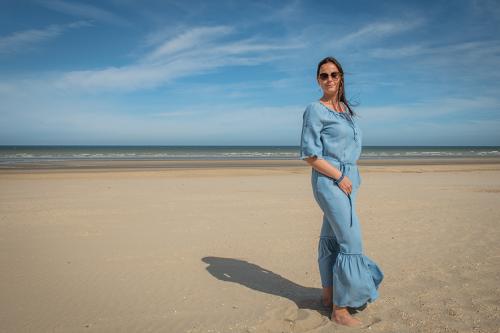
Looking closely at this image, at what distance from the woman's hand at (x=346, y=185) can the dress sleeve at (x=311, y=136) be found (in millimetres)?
265

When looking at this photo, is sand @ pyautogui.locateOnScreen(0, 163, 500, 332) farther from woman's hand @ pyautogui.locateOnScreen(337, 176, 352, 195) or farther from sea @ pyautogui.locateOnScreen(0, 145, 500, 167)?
sea @ pyautogui.locateOnScreen(0, 145, 500, 167)

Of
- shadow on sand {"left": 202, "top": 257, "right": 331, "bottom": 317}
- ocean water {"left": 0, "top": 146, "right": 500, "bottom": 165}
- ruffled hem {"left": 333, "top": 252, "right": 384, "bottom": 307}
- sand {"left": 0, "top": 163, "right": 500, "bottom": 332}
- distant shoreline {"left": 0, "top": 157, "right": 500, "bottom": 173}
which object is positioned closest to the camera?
ruffled hem {"left": 333, "top": 252, "right": 384, "bottom": 307}

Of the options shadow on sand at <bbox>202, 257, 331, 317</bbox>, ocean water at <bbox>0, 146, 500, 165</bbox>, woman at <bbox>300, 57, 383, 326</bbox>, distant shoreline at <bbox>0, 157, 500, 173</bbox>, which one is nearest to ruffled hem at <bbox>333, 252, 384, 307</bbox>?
woman at <bbox>300, 57, 383, 326</bbox>

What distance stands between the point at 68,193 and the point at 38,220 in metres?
3.99

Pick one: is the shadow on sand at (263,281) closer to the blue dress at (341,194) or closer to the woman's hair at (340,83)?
the blue dress at (341,194)

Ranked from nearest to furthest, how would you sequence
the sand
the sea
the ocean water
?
the sand < the sea < the ocean water

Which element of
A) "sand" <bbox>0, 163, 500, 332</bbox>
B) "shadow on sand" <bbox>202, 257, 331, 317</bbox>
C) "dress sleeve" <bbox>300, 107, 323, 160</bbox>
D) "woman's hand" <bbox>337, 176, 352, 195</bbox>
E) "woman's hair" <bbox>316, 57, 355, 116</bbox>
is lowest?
"shadow on sand" <bbox>202, 257, 331, 317</bbox>

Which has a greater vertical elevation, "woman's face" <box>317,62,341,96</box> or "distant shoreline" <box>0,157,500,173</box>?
"woman's face" <box>317,62,341,96</box>

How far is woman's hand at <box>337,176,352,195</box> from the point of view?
2.99m

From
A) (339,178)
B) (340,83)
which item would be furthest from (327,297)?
(340,83)

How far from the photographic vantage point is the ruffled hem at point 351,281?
121 inches

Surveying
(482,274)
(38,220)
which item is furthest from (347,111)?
(38,220)

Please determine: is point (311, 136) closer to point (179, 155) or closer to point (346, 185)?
point (346, 185)

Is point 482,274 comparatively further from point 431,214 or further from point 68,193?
point 68,193
